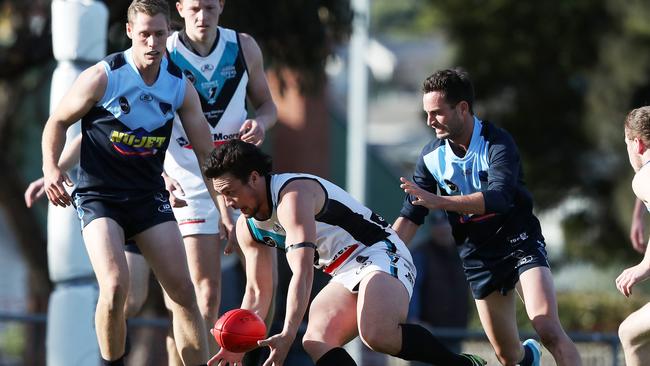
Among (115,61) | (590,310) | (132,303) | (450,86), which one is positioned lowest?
(590,310)

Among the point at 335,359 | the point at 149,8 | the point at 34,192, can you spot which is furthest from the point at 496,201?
the point at 34,192

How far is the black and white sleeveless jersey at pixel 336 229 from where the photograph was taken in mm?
6980

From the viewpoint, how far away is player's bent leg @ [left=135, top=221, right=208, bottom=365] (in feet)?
24.0

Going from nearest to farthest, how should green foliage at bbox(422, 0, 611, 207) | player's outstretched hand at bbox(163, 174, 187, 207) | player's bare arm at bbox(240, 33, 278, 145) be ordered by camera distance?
player's outstretched hand at bbox(163, 174, 187, 207) → player's bare arm at bbox(240, 33, 278, 145) → green foliage at bbox(422, 0, 611, 207)

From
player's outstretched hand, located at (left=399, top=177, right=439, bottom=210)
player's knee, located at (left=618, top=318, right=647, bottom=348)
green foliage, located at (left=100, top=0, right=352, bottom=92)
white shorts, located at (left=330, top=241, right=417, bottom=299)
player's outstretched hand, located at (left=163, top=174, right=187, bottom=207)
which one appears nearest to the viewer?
player's outstretched hand, located at (left=399, top=177, right=439, bottom=210)

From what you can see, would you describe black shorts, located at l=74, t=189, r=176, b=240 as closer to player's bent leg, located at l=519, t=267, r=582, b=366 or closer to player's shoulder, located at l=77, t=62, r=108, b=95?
player's shoulder, located at l=77, t=62, r=108, b=95

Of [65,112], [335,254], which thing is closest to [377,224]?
[335,254]

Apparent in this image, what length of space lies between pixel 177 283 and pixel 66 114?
1174mm

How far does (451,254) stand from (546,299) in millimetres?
5125

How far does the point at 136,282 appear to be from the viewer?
834 centimetres

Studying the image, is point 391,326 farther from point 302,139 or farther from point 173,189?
point 302,139

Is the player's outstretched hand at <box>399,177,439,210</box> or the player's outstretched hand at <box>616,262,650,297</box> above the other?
the player's outstretched hand at <box>399,177,439,210</box>

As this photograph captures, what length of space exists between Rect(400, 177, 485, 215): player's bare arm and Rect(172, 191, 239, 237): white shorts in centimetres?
161

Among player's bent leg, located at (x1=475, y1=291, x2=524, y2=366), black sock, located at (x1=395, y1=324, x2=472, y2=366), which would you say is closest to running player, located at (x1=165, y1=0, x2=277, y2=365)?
black sock, located at (x1=395, y1=324, x2=472, y2=366)
